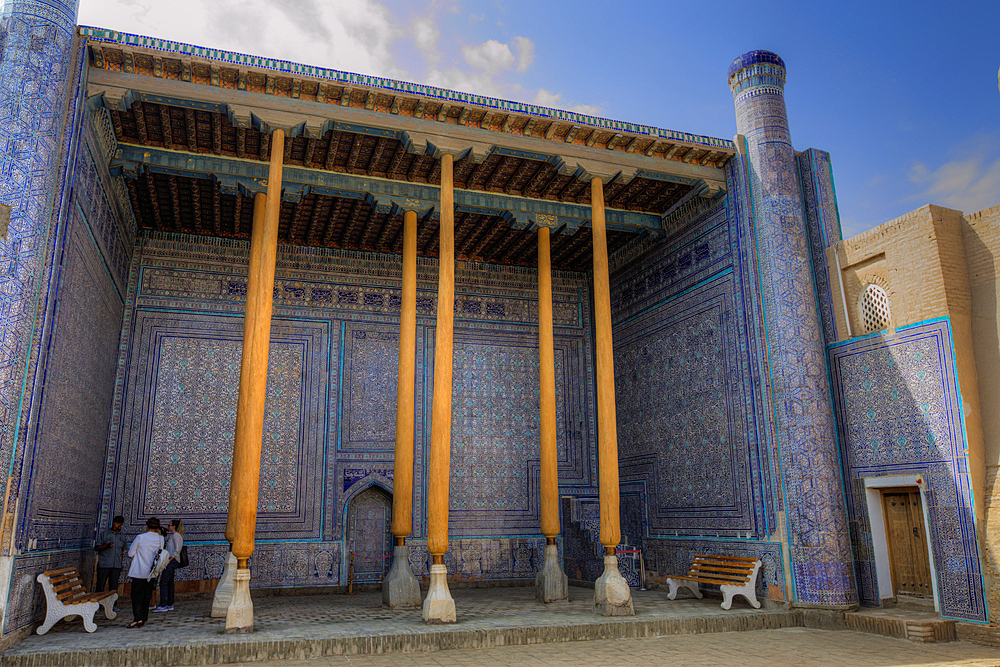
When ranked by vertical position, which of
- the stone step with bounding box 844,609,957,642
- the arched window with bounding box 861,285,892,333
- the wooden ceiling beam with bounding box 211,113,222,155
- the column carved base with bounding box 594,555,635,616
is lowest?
the stone step with bounding box 844,609,957,642

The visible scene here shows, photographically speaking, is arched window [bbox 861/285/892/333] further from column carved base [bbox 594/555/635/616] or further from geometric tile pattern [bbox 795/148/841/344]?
column carved base [bbox 594/555/635/616]

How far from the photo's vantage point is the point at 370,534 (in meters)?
11.8

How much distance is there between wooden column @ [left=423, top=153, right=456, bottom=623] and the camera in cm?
784

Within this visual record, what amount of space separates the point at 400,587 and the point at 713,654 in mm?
4008

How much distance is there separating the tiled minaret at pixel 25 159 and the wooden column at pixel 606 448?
20.5ft

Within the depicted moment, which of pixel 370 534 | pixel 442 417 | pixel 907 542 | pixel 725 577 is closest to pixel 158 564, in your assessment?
pixel 442 417

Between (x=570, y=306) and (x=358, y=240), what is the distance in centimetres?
421

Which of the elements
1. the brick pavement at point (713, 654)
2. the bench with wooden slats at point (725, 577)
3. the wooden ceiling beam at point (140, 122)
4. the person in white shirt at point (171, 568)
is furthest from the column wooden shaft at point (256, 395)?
the bench with wooden slats at point (725, 577)

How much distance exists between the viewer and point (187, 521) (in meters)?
10.9

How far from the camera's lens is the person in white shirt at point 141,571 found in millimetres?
7469

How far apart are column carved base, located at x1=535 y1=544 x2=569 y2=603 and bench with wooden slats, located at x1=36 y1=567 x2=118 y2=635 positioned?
5195mm

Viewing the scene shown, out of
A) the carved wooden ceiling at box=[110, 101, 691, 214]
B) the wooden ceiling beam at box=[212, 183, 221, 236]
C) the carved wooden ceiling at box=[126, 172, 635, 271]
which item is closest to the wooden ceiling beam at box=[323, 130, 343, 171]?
the carved wooden ceiling at box=[110, 101, 691, 214]

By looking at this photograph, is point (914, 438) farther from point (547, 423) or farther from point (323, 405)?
point (323, 405)

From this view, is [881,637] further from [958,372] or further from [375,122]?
[375,122]
